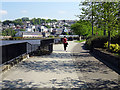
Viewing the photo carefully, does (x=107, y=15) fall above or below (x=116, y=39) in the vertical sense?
above

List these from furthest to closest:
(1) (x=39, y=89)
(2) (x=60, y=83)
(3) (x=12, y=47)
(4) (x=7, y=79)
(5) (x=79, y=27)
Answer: (5) (x=79, y=27)
(3) (x=12, y=47)
(4) (x=7, y=79)
(2) (x=60, y=83)
(1) (x=39, y=89)

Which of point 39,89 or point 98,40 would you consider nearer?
point 39,89

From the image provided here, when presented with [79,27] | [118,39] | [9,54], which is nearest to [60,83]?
[9,54]

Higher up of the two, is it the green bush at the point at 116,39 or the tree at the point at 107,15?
the tree at the point at 107,15

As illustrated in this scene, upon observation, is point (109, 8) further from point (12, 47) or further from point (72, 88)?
point (72, 88)

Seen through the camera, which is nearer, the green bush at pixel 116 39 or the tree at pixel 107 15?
the tree at pixel 107 15

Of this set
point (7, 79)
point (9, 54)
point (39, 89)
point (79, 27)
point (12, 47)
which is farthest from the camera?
point (79, 27)

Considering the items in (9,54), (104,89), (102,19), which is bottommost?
(104,89)

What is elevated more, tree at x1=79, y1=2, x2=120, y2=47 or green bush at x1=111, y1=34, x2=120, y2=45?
tree at x1=79, y1=2, x2=120, y2=47

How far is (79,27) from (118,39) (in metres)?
53.4

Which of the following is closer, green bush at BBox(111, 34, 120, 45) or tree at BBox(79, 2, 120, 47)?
tree at BBox(79, 2, 120, 47)

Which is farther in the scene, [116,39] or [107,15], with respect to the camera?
[116,39]

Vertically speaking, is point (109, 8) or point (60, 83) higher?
point (109, 8)

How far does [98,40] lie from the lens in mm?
18453
